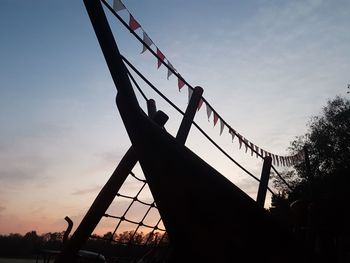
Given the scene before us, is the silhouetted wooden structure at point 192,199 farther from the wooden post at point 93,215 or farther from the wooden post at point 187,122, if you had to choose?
the wooden post at point 93,215

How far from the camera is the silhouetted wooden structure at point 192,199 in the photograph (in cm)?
308

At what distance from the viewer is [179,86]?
21.9 ft

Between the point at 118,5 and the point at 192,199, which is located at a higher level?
the point at 118,5

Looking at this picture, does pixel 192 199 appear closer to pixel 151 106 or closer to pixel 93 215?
pixel 93 215

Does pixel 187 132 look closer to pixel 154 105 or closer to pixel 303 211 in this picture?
pixel 154 105

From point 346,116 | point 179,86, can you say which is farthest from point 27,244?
point 179,86

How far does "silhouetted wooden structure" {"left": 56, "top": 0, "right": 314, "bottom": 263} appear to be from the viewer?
3.08 metres

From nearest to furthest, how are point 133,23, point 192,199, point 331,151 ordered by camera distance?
point 192,199 → point 133,23 → point 331,151

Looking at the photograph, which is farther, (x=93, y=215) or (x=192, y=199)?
(x=93, y=215)

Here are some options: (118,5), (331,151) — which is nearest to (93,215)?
(118,5)

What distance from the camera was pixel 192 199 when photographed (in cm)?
313

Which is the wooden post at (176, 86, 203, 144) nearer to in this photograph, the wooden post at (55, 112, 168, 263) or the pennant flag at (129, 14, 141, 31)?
the wooden post at (55, 112, 168, 263)

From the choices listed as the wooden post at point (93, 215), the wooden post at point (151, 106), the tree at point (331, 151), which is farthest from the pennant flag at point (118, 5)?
the tree at point (331, 151)

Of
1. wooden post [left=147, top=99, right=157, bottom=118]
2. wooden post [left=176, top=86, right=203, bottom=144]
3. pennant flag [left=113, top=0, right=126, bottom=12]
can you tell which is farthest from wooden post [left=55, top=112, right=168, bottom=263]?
pennant flag [left=113, top=0, right=126, bottom=12]
